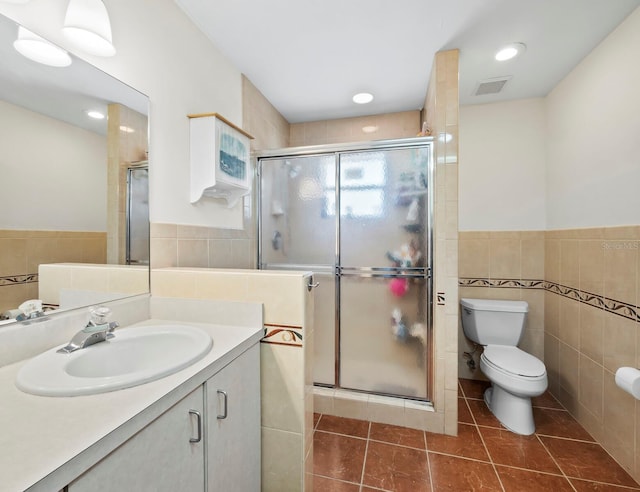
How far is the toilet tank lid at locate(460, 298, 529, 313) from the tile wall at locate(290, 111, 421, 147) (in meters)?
1.59

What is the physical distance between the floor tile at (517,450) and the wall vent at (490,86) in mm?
2451

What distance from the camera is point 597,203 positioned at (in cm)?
178

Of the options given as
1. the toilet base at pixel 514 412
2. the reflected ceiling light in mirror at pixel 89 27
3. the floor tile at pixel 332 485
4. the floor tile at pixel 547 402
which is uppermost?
the reflected ceiling light in mirror at pixel 89 27

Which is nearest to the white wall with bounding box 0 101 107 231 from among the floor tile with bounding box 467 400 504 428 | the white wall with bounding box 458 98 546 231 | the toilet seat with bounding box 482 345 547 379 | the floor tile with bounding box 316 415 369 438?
the floor tile with bounding box 316 415 369 438

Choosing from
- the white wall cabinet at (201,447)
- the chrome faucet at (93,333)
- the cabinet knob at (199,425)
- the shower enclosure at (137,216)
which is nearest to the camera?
the white wall cabinet at (201,447)

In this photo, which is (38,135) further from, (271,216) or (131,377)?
(271,216)

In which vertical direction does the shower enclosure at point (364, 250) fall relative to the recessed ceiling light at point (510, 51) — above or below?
below

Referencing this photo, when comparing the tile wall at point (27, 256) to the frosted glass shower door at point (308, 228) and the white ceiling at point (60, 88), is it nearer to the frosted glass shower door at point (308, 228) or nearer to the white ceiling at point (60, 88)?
the white ceiling at point (60, 88)

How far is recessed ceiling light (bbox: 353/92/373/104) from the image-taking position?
2373 mm

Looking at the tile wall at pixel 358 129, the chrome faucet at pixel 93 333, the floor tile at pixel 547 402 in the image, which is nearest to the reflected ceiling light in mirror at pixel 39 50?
the chrome faucet at pixel 93 333

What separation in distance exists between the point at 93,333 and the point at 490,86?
288 centimetres

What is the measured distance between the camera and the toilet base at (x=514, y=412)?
182 centimetres

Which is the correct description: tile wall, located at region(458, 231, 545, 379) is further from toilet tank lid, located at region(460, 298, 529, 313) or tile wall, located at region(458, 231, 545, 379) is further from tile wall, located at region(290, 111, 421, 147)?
tile wall, located at region(290, 111, 421, 147)

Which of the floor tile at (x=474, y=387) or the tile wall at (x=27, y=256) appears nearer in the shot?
the tile wall at (x=27, y=256)
